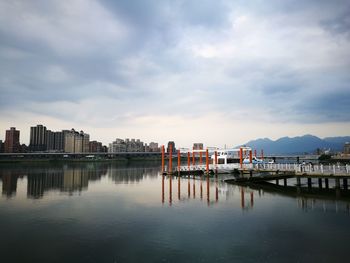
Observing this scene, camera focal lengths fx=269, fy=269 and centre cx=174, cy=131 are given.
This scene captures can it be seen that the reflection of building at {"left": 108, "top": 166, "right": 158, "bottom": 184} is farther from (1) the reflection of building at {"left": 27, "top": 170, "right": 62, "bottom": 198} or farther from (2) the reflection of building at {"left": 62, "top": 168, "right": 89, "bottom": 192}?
(1) the reflection of building at {"left": 27, "top": 170, "right": 62, "bottom": 198}

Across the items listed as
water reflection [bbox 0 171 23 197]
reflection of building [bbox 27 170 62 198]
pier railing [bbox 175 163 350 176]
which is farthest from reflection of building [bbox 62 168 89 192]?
pier railing [bbox 175 163 350 176]

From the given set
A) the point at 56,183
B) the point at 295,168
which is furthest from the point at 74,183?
the point at 295,168

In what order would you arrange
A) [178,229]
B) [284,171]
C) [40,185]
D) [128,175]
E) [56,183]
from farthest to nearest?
1. [128,175]
2. [56,183]
3. [40,185]
4. [284,171]
5. [178,229]

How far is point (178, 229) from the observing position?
2336 centimetres

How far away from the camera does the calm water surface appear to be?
17750 millimetres

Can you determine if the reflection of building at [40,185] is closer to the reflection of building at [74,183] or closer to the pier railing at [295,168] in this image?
the reflection of building at [74,183]

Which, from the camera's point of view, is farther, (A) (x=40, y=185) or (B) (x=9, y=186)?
(A) (x=40, y=185)

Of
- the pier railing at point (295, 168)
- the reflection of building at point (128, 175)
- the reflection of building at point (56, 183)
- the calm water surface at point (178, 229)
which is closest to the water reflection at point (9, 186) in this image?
the reflection of building at point (56, 183)

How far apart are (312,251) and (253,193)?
977 inches

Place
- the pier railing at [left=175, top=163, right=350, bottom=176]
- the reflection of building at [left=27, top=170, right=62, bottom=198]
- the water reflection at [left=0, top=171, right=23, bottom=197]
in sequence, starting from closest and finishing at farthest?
the pier railing at [left=175, top=163, right=350, bottom=176] < the reflection of building at [left=27, top=170, right=62, bottom=198] < the water reflection at [left=0, top=171, right=23, bottom=197]

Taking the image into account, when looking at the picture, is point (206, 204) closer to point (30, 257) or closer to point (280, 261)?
point (280, 261)

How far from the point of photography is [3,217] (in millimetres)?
28703

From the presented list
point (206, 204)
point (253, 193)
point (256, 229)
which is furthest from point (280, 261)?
point (253, 193)

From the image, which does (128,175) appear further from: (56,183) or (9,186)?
(9,186)
